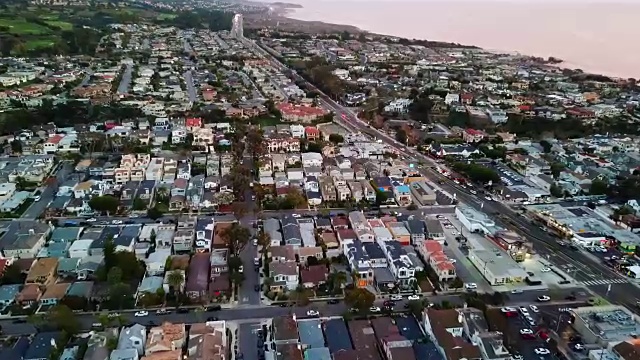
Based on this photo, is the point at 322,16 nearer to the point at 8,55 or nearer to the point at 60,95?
the point at 8,55

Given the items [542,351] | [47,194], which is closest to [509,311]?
[542,351]

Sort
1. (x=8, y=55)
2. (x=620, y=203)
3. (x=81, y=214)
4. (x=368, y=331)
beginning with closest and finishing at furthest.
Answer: (x=368, y=331), (x=81, y=214), (x=620, y=203), (x=8, y=55)

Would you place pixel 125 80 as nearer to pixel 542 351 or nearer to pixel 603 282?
pixel 603 282

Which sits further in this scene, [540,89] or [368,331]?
[540,89]

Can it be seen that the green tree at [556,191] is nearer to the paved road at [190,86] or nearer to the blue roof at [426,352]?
the blue roof at [426,352]

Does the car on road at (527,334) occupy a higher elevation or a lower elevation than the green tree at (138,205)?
higher

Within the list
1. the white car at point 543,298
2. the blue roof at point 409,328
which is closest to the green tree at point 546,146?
the white car at point 543,298

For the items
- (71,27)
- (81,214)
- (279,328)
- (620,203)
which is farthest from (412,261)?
(71,27)
